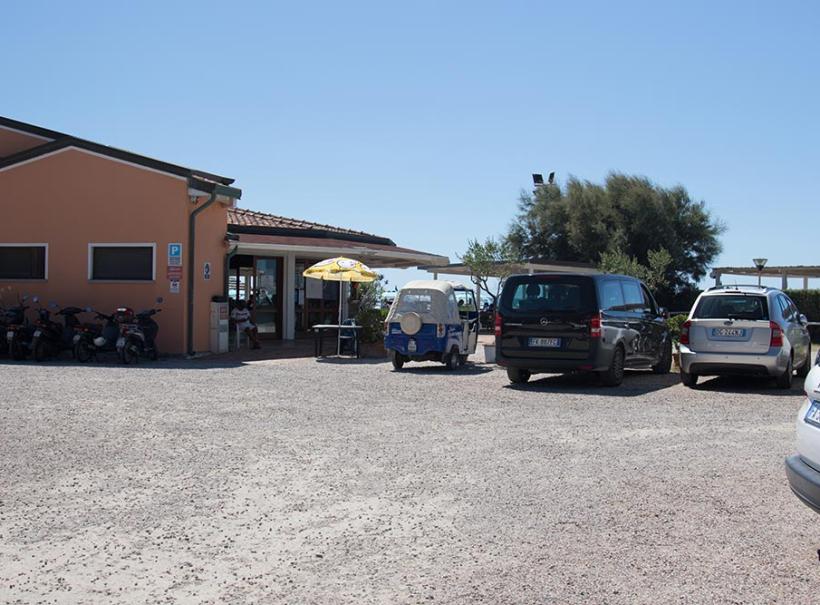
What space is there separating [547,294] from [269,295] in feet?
38.2

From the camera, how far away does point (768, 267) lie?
37219mm

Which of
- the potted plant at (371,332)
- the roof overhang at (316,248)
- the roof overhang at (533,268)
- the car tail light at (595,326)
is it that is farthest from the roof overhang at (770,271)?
the car tail light at (595,326)

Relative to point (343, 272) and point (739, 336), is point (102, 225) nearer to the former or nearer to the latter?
point (343, 272)

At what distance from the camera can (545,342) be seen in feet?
44.2

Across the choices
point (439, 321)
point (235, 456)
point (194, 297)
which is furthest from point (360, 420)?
point (194, 297)

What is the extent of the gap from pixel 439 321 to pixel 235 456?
9054mm

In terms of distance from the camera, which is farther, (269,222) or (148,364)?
(269,222)

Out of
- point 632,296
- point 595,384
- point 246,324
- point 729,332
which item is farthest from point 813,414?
point 246,324

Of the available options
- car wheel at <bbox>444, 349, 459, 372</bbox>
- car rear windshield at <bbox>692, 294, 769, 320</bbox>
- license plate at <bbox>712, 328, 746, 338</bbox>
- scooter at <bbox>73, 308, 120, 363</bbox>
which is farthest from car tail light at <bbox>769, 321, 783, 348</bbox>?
scooter at <bbox>73, 308, 120, 363</bbox>

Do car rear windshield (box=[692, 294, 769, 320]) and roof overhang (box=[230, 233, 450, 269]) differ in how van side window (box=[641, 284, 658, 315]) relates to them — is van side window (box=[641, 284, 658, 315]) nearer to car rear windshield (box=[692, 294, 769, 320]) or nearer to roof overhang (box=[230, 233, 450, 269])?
car rear windshield (box=[692, 294, 769, 320])

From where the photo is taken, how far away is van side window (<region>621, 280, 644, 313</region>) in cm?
1445

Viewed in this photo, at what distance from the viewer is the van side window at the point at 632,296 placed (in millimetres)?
14453

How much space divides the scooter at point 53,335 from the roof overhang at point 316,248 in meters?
3.80

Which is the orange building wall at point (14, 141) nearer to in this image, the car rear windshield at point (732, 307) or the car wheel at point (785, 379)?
the car rear windshield at point (732, 307)
